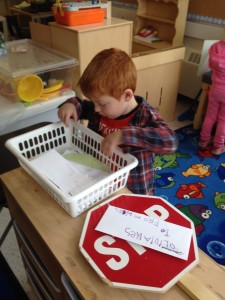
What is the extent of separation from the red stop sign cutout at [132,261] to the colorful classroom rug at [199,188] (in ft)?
3.24

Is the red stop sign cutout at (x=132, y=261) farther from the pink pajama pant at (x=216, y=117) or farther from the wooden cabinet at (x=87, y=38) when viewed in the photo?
the pink pajama pant at (x=216, y=117)

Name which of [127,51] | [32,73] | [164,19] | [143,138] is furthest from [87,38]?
[164,19]

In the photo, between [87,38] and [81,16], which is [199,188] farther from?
[81,16]

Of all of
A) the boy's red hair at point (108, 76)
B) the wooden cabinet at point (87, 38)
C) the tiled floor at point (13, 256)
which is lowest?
the tiled floor at point (13, 256)

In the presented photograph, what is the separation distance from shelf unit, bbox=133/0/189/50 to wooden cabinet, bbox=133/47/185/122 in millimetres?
306

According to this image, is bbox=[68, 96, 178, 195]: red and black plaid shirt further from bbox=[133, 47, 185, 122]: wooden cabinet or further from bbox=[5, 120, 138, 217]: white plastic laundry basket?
bbox=[133, 47, 185, 122]: wooden cabinet

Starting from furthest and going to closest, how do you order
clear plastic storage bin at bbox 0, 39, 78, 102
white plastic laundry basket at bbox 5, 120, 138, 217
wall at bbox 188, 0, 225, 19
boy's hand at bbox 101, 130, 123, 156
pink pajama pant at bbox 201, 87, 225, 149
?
wall at bbox 188, 0, 225, 19, pink pajama pant at bbox 201, 87, 225, 149, clear plastic storage bin at bbox 0, 39, 78, 102, boy's hand at bbox 101, 130, 123, 156, white plastic laundry basket at bbox 5, 120, 138, 217

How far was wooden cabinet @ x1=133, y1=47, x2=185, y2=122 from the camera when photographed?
86.0 inches

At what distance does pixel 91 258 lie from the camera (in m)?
0.54

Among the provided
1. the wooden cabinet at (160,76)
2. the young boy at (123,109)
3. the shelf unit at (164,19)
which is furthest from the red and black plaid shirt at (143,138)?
the shelf unit at (164,19)

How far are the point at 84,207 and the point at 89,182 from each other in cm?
10

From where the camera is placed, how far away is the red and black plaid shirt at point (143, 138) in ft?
2.49

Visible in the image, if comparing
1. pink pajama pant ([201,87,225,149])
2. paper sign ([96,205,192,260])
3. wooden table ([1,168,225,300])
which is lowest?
pink pajama pant ([201,87,225,149])

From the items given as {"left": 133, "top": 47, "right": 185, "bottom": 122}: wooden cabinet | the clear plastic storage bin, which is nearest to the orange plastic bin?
the clear plastic storage bin
